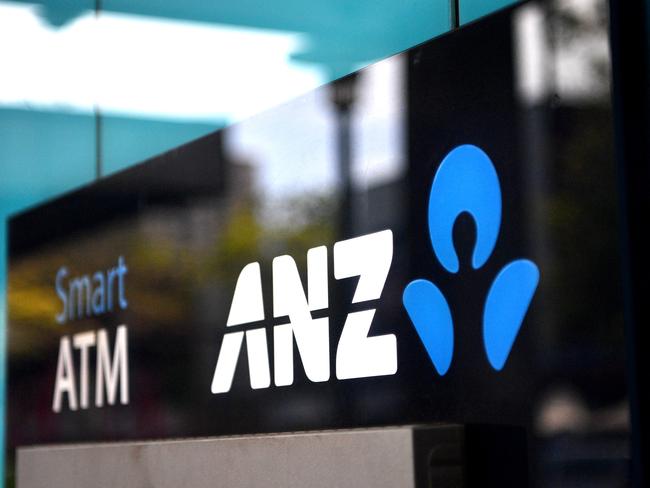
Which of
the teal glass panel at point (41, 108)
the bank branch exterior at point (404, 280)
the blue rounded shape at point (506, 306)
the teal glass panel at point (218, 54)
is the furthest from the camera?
the teal glass panel at point (41, 108)

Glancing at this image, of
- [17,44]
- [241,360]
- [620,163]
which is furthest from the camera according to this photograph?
[17,44]

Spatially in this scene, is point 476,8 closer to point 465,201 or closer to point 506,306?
point 465,201

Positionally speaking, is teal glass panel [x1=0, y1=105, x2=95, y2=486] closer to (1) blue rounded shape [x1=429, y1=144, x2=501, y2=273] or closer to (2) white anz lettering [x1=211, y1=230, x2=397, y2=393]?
(2) white anz lettering [x1=211, y1=230, x2=397, y2=393]

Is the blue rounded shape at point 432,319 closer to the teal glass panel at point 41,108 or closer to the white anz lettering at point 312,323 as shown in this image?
the white anz lettering at point 312,323

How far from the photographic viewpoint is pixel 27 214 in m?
6.68

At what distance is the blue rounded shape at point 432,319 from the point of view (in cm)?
361

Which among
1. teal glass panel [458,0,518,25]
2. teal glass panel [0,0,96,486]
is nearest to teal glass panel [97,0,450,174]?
teal glass panel [458,0,518,25]

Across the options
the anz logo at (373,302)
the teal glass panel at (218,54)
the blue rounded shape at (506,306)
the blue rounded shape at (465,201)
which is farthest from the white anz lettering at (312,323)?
the teal glass panel at (218,54)

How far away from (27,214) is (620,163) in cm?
429

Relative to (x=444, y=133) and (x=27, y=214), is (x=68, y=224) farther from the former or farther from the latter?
(x=444, y=133)

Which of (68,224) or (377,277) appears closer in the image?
(377,277)

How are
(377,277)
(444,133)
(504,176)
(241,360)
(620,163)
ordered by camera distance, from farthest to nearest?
(241,360)
(377,277)
(444,133)
(504,176)
(620,163)

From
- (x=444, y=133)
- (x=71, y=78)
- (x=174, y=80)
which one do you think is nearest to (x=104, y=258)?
(x=174, y=80)

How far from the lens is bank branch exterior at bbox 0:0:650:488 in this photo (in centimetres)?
312
